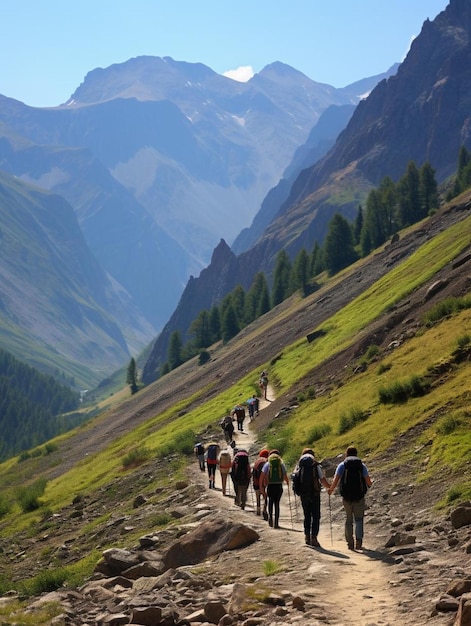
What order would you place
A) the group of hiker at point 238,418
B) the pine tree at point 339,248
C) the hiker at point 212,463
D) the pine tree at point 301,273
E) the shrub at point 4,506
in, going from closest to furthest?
the hiker at point 212,463 < the group of hiker at point 238,418 < the shrub at point 4,506 < the pine tree at point 301,273 < the pine tree at point 339,248

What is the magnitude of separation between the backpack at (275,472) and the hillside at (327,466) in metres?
1.39

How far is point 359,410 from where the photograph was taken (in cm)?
3600

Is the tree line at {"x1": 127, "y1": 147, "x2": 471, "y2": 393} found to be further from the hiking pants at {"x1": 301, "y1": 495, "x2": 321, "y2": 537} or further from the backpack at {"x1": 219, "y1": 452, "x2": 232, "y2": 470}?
the hiking pants at {"x1": 301, "y1": 495, "x2": 321, "y2": 537}

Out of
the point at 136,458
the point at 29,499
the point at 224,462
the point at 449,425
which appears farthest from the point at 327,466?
the point at 29,499

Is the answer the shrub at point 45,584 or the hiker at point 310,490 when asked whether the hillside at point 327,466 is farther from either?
the shrub at point 45,584

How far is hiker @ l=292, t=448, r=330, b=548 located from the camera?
21422mm

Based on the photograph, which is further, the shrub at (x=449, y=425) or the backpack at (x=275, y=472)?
the shrub at (x=449, y=425)

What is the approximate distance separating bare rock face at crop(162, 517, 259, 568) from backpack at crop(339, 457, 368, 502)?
291 cm

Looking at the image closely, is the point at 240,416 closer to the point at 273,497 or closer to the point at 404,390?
the point at 404,390

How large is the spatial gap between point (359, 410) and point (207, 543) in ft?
50.4

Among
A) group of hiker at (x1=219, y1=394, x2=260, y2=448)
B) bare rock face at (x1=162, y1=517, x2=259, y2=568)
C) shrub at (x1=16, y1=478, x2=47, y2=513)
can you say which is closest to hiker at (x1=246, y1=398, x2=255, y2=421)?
group of hiker at (x1=219, y1=394, x2=260, y2=448)

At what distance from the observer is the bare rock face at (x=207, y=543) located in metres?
21.5

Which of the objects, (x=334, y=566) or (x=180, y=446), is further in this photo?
(x=180, y=446)

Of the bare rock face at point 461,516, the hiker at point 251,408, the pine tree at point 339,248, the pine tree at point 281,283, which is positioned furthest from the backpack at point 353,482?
the pine tree at point 281,283
